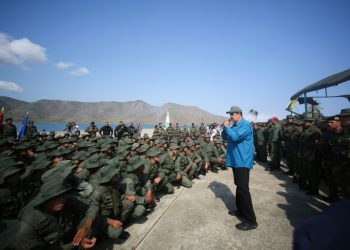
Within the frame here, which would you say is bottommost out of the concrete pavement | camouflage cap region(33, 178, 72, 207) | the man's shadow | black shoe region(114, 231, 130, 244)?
the man's shadow

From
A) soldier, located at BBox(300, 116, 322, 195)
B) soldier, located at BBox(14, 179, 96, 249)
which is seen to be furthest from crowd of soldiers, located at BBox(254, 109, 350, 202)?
soldier, located at BBox(14, 179, 96, 249)

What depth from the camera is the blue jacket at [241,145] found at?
13.2ft

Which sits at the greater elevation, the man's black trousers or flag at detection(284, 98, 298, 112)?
flag at detection(284, 98, 298, 112)

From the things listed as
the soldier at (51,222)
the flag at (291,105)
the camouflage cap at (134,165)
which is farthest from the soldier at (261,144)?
the soldier at (51,222)

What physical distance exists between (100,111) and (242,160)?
156815 millimetres

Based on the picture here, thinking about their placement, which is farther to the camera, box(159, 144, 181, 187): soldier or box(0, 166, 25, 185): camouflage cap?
box(159, 144, 181, 187): soldier

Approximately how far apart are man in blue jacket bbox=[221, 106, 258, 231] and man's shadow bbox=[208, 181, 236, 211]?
893 millimetres

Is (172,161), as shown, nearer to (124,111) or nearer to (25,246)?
(25,246)

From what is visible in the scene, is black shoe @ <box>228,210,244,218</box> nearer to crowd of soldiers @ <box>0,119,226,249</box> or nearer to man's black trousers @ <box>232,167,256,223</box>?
man's black trousers @ <box>232,167,256,223</box>

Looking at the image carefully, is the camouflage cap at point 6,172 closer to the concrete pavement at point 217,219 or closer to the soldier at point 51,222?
the soldier at point 51,222

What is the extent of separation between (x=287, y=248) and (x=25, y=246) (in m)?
3.62

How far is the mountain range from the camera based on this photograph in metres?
126

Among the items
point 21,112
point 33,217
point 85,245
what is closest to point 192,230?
point 85,245

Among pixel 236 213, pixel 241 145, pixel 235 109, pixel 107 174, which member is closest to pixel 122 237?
pixel 107 174
